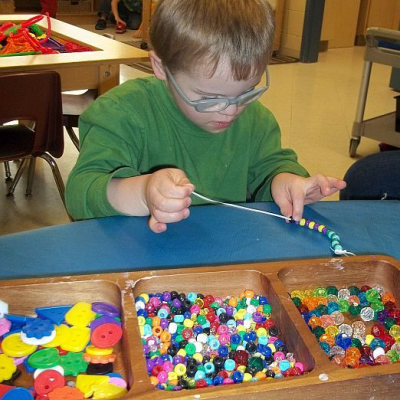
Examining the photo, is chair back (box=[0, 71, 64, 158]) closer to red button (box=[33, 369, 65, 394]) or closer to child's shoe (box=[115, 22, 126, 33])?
red button (box=[33, 369, 65, 394])

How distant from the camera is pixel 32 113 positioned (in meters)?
1.92

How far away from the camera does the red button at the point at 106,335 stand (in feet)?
2.01

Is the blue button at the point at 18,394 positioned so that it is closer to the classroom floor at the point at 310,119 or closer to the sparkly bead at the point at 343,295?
the sparkly bead at the point at 343,295

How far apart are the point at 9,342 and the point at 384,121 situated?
2.90 m

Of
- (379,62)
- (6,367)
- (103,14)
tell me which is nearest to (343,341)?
(6,367)

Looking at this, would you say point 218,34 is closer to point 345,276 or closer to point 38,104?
point 345,276

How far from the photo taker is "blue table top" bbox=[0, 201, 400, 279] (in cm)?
77

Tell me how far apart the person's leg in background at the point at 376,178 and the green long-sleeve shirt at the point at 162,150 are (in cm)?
26

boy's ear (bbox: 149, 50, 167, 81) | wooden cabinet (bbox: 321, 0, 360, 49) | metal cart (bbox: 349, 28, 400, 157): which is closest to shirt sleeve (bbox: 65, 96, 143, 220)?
boy's ear (bbox: 149, 50, 167, 81)

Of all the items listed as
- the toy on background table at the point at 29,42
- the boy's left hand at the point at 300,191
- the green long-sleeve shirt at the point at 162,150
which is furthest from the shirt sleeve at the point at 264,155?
the toy on background table at the point at 29,42

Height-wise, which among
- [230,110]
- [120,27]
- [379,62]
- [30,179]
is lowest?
[30,179]

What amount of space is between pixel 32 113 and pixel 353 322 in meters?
1.50

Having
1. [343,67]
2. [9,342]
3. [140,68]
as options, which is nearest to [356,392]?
[9,342]

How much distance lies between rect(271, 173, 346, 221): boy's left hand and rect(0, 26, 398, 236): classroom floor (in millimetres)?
1505
